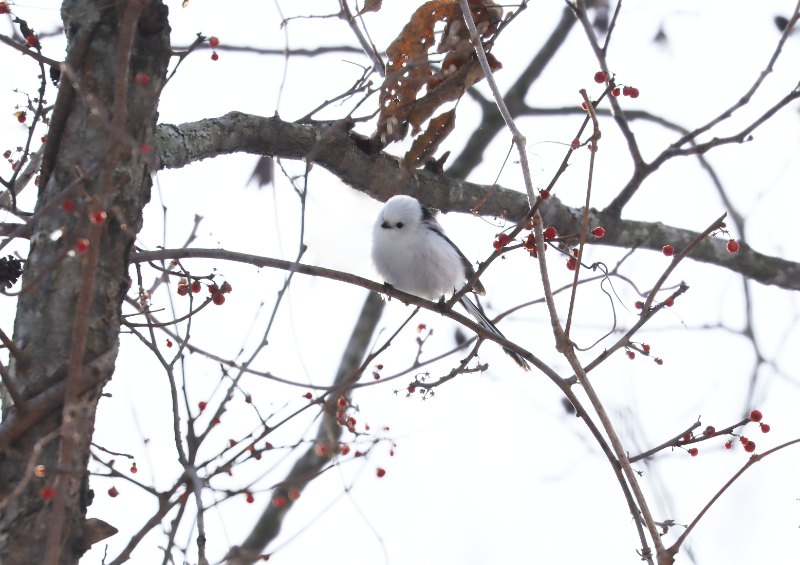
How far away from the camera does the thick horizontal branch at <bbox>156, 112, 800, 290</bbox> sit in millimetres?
2445

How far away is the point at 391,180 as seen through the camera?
3.26m

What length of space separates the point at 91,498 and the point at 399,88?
1836mm

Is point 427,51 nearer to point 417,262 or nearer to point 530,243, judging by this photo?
point 530,243

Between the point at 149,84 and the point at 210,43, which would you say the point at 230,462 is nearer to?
the point at 149,84

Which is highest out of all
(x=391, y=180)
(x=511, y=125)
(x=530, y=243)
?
(x=391, y=180)

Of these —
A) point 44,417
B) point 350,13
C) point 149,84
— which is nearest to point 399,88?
point 350,13

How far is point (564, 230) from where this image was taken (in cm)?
378

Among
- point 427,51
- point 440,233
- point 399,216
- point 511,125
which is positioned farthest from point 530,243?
point 440,233

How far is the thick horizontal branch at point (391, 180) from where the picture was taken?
245cm

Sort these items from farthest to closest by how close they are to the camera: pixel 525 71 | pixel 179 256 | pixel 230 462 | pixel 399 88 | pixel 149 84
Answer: pixel 525 71 → pixel 399 88 → pixel 179 256 → pixel 149 84 → pixel 230 462

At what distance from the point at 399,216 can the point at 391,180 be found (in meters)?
0.59

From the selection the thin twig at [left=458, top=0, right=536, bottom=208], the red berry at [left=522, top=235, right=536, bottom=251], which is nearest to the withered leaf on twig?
the thin twig at [left=458, top=0, right=536, bottom=208]

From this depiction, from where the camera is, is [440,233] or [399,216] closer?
[399,216]

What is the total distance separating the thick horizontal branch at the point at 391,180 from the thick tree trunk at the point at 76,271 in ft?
1.41
